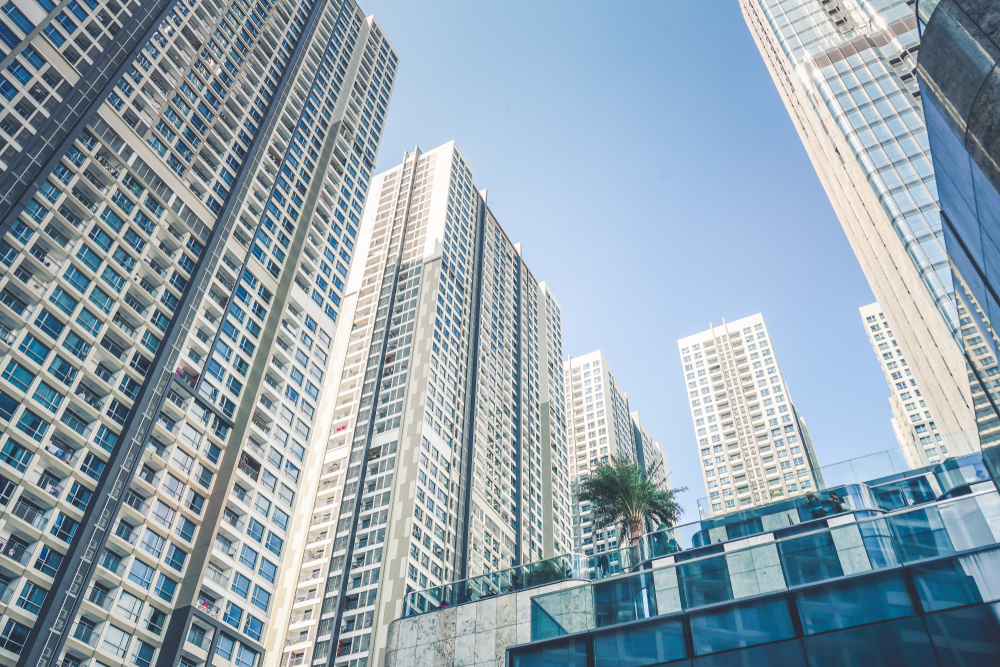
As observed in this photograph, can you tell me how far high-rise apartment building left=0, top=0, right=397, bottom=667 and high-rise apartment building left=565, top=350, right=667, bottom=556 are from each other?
70.3 metres

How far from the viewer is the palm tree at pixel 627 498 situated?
4144 centimetres

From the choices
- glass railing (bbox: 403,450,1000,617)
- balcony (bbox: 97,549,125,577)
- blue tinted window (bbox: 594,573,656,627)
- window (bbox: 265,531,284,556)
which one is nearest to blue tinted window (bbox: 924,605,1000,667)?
blue tinted window (bbox: 594,573,656,627)

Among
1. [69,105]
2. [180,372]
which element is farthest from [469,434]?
[69,105]

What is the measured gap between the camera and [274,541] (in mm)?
59875

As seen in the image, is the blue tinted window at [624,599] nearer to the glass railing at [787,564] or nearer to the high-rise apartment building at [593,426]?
the glass railing at [787,564]

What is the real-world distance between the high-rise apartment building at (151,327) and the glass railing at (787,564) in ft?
130

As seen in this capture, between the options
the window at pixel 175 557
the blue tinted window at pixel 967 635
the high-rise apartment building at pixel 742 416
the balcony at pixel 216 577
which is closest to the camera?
the blue tinted window at pixel 967 635

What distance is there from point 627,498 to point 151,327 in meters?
39.2

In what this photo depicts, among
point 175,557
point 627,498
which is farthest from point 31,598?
point 627,498

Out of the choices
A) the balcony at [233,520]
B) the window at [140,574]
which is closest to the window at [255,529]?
the balcony at [233,520]

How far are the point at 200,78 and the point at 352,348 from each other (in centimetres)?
3957

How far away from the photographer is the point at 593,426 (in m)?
140

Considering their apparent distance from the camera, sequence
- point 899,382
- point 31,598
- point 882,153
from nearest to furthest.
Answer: point 31,598, point 882,153, point 899,382

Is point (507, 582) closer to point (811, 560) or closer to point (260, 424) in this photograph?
point (811, 560)
